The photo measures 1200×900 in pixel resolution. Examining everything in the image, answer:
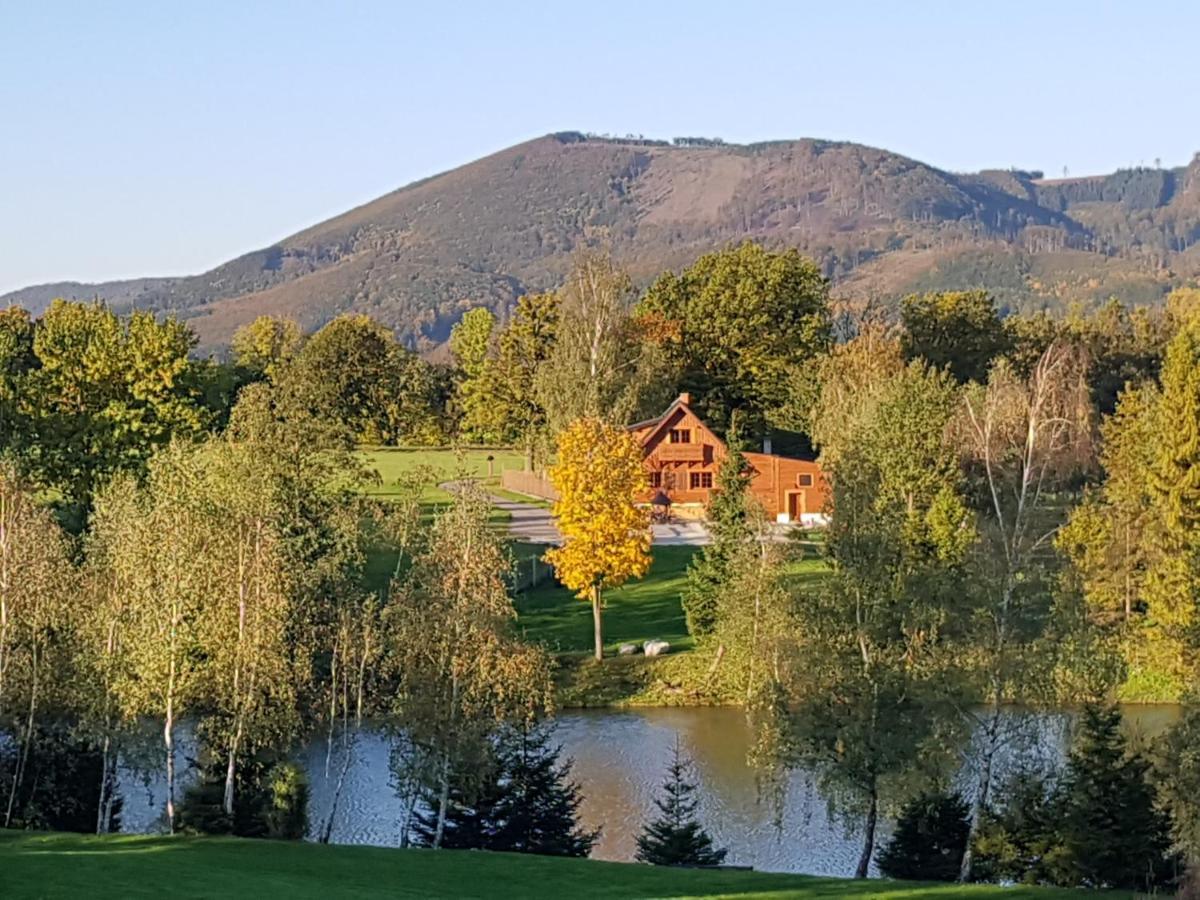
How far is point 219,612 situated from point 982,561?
1608 centimetres

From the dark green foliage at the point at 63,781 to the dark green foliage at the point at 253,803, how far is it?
220 cm

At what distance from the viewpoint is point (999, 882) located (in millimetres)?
31344

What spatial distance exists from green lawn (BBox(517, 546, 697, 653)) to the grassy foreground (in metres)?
25.7

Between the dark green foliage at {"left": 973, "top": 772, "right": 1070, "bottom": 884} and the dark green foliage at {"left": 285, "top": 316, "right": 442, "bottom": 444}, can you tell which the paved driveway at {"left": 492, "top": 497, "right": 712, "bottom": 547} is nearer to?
the dark green foliage at {"left": 285, "top": 316, "right": 442, "bottom": 444}

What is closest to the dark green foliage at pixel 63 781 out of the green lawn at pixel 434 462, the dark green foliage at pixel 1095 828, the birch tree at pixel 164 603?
the birch tree at pixel 164 603

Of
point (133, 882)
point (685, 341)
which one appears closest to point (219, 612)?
point (133, 882)

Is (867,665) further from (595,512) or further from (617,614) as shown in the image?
(617,614)

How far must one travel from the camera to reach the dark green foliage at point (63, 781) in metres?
34.3

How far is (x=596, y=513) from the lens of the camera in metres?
56.6

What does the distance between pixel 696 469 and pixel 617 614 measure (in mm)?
22943

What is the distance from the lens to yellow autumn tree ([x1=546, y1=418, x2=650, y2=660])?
56.3m

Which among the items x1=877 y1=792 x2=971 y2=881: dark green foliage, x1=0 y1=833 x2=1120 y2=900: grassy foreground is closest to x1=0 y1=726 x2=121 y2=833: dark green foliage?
x1=0 y1=833 x2=1120 y2=900: grassy foreground

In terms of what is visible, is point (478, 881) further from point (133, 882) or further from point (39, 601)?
point (39, 601)

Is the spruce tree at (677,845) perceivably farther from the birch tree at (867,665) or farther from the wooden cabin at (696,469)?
the wooden cabin at (696,469)
